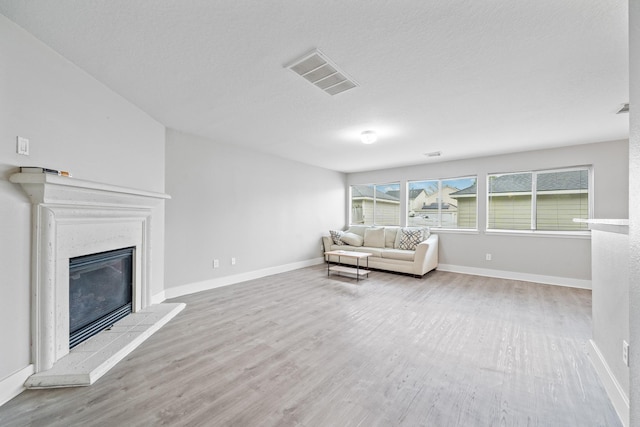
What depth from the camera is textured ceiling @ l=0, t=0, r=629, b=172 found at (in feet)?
4.94

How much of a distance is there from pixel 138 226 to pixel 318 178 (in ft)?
13.2

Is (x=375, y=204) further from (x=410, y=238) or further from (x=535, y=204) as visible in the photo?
(x=535, y=204)

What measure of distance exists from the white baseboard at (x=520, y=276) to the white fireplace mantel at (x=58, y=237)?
5565 mm

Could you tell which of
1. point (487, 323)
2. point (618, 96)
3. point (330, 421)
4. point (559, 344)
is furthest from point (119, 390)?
point (618, 96)

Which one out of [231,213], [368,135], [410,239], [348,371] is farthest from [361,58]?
[410,239]

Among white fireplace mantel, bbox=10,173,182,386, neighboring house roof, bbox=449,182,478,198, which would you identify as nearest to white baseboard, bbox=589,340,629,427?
white fireplace mantel, bbox=10,173,182,386

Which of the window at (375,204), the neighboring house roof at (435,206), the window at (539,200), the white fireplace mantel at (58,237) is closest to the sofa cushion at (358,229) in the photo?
the window at (375,204)

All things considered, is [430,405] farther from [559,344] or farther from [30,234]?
[30,234]

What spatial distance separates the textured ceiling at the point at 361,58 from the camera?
1505mm

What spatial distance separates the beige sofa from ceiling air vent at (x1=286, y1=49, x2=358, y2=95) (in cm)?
351

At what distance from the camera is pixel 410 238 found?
539 cm

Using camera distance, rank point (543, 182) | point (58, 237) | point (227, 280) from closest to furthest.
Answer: point (58, 237), point (227, 280), point (543, 182)

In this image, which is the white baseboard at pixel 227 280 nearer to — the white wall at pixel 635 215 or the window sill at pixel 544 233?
the window sill at pixel 544 233

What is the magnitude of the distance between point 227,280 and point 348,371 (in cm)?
282
